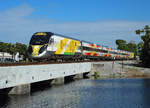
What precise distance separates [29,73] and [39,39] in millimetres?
→ 7309

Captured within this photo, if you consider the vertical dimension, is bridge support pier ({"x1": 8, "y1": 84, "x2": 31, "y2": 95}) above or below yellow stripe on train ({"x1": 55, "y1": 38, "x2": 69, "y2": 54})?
below

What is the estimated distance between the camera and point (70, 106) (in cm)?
2950

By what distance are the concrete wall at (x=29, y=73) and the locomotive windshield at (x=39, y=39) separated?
143 inches

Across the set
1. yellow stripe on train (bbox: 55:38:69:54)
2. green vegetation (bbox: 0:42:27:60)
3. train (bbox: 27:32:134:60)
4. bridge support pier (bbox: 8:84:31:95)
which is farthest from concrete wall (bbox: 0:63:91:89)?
green vegetation (bbox: 0:42:27:60)

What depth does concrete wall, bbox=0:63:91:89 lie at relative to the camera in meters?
30.4

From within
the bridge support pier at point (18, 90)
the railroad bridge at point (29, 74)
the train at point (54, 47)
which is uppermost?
the train at point (54, 47)

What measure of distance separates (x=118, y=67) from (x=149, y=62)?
491 inches

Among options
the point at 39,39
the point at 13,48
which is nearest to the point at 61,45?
the point at 39,39

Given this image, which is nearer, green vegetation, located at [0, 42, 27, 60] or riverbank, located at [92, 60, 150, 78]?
riverbank, located at [92, 60, 150, 78]

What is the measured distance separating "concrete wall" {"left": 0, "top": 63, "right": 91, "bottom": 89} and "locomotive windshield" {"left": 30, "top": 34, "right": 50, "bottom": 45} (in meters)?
3.63

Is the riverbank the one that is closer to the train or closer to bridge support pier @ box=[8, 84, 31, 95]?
the train

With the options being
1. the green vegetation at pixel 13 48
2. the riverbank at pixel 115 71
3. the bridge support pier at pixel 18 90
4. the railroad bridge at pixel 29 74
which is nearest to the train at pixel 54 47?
the railroad bridge at pixel 29 74

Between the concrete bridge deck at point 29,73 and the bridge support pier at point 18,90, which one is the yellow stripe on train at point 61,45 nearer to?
the concrete bridge deck at point 29,73

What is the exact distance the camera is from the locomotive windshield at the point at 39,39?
40469 mm
